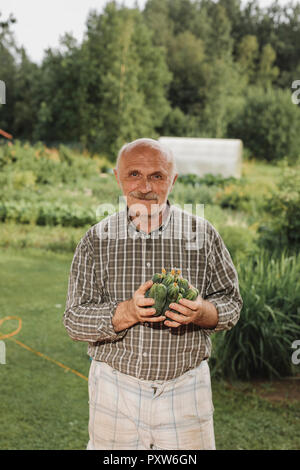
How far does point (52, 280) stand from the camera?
658 centimetres

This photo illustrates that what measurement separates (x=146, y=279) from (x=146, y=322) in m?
0.15

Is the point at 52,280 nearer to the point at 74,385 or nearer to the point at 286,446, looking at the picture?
the point at 74,385

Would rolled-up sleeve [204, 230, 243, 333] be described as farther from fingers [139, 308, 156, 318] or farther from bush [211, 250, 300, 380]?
bush [211, 250, 300, 380]

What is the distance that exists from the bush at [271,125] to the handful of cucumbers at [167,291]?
23.1 m

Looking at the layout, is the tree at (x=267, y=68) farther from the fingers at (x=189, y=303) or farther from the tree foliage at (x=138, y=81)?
the fingers at (x=189, y=303)

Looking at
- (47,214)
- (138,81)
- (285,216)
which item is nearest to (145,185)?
(285,216)

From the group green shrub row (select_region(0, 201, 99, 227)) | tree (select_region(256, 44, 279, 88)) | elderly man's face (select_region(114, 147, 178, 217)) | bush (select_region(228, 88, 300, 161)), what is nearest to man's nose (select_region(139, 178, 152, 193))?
elderly man's face (select_region(114, 147, 178, 217))

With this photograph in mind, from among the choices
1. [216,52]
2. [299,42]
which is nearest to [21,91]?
[216,52]

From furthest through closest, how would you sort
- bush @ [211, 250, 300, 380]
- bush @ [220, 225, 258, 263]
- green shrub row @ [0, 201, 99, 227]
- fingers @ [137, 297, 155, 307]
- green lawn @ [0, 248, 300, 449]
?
green shrub row @ [0, 201, 99, 227]
bush @ [220, 225, 258, 263]
bush @ [211, 250, 300, 380]
green lawn @ [0, 248, 300, 449]
fingers @ [137, 297, 155, 307]

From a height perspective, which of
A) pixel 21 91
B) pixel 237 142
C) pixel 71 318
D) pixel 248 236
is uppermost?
pixel 21 91

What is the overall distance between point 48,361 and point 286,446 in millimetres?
2144

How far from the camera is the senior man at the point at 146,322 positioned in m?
1.69

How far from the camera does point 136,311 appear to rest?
1.52 metres

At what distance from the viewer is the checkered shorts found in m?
1.72
